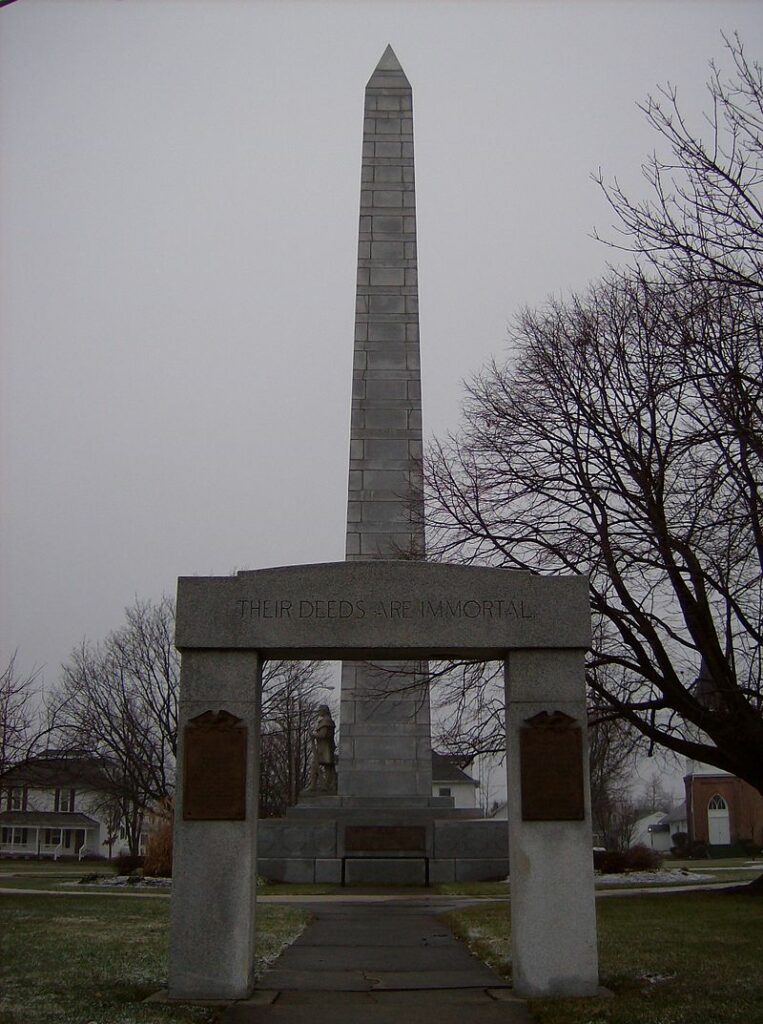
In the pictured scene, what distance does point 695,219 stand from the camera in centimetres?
1234

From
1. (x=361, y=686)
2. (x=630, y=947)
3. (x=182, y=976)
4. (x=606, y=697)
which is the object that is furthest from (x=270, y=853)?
(x=182, y=976)

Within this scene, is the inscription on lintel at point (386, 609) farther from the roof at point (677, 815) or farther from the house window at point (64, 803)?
the roof at point (677, 815)

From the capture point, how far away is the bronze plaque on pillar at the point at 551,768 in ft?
32.5

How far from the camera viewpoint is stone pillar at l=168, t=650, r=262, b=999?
9.67 m

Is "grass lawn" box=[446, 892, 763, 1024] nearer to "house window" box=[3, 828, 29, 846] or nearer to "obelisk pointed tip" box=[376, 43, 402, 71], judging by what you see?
"obelisk pointed tip" box=[376, 43, 402, 71]

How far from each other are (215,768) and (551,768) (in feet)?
9.49

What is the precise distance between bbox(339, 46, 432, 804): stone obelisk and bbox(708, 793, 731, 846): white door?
4925 cm

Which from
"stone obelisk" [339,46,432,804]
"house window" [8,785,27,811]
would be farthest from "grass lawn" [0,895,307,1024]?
"house window" [8,785,27,811]

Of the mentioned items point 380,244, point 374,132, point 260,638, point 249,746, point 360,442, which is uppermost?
point 374,132

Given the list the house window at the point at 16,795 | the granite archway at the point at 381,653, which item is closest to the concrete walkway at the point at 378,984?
the granite archway at the point at 381,653

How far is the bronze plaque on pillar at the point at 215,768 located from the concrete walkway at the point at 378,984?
1555 mm

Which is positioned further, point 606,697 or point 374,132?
point 374,132

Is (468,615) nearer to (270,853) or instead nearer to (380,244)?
(270,853)

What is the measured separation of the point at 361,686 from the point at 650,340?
33.6 feet
